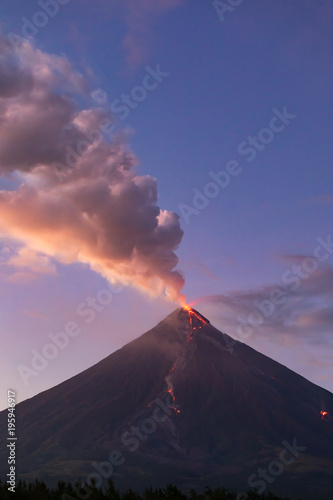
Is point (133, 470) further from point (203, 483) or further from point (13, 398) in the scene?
point (13, 398)

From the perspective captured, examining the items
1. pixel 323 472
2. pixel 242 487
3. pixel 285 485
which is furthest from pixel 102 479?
pixel 323 472

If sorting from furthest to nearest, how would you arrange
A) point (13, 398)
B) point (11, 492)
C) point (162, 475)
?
point (162, 475), point (13, 398), point (11, 492)

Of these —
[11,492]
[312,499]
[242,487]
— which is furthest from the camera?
[242,487]

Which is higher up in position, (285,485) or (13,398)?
(13,398)

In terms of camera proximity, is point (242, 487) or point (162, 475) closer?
point (242, 487)

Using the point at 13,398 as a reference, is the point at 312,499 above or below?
below

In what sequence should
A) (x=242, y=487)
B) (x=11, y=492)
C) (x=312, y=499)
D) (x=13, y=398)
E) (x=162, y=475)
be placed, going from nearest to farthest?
(x=11, y=492)
(x=13, y=398)
(x=312, y=499)
(x=242, y=487)
(x=162, y=475)

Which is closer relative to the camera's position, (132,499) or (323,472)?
(132,499)

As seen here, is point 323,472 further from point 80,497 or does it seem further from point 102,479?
point 80,497

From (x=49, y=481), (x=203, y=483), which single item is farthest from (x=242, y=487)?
(x=49, y=481)
